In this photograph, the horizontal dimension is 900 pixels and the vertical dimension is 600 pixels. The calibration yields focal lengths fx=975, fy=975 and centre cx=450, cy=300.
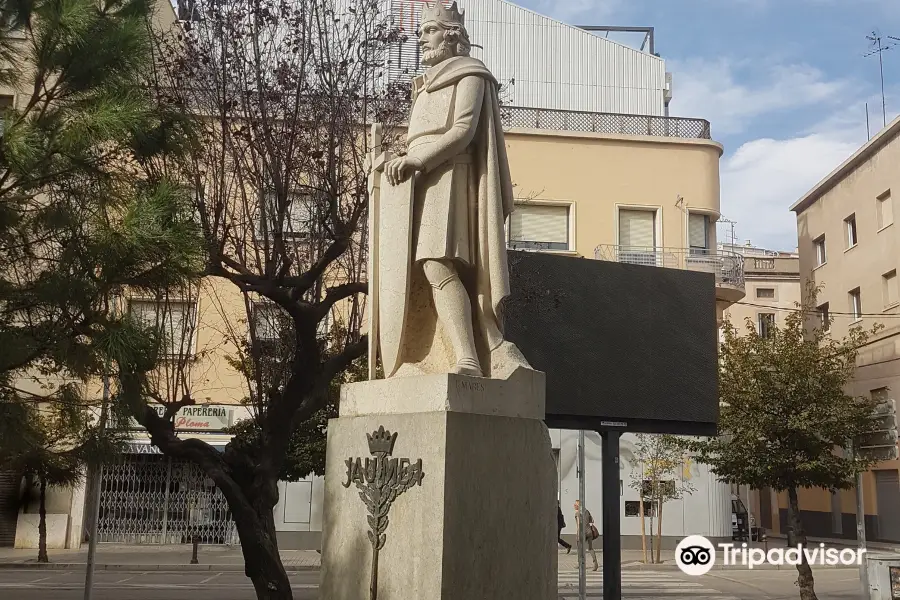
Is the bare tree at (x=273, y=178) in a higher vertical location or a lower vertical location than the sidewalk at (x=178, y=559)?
higher

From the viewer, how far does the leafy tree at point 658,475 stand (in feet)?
81.2

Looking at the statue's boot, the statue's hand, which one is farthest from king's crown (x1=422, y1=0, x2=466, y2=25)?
the statue's boot

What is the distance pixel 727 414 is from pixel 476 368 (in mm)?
13267

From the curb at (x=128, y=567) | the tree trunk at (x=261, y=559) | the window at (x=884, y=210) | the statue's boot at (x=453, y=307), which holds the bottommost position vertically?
the curb at (x=128, y=567)

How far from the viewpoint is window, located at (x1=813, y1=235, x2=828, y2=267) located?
34.3 metres

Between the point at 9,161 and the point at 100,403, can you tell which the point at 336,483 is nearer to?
the point at 100,403

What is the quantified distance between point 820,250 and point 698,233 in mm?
8627

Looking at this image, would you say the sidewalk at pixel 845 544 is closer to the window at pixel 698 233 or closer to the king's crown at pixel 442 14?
the window at pixel 698 233

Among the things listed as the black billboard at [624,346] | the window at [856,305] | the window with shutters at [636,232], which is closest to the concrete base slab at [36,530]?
the window with shutters at [636,232]

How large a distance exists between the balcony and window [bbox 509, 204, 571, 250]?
1142mm

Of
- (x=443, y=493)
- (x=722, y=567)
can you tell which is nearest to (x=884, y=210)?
(x=722, y=567)

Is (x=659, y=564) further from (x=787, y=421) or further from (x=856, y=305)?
(x=856, y=305)

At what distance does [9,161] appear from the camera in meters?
6.58

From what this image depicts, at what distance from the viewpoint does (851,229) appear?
31.8 metres
